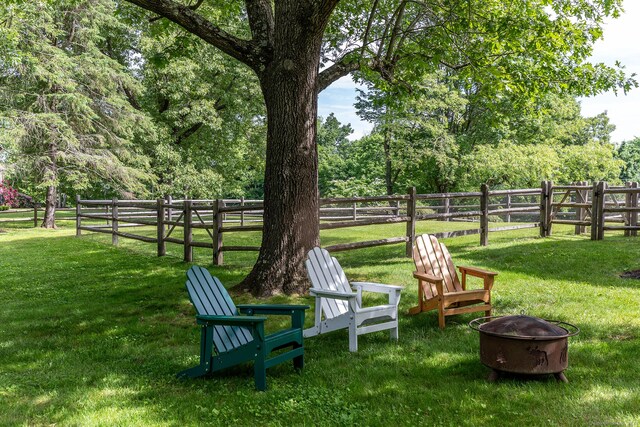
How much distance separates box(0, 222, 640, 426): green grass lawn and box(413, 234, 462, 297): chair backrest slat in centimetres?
43

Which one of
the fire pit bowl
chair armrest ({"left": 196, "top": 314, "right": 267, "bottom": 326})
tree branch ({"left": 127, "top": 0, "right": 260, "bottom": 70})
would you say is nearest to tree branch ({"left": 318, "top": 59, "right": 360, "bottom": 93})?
tree branch ({"left": 127, "top": 0, "right": 260, "bottom": 70})

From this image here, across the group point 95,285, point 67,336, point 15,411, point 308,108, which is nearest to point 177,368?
point 15,411

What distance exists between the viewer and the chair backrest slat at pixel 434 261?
5910 mm

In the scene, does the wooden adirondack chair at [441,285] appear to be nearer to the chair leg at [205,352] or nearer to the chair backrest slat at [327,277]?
the chair backrest slat at [327,277]

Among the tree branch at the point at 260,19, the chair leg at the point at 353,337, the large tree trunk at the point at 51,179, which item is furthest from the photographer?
the large tree trunk at the point at 51,179

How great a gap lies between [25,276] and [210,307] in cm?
701

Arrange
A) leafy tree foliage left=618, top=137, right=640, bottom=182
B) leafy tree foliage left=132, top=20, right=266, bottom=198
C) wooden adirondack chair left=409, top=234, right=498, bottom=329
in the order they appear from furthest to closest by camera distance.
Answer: leafy tree foliage left=618, top=137, right=640, bottom=182, leafy tree foliage left=132, top=20, right=266, bottom=198, wooden adirondack chair left=409, top=234, right=498, bottom=329

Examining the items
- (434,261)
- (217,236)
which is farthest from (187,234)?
(434,261)

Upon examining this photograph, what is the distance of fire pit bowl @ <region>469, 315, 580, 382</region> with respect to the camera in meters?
3.72

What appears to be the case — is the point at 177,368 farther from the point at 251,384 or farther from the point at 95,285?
the point at 95,285

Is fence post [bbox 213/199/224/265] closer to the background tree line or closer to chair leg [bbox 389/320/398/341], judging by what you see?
the background tree line

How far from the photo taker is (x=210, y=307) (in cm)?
454

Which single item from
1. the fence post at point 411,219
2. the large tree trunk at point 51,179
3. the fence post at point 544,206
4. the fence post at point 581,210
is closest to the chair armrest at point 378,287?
the fence post at point 411,219

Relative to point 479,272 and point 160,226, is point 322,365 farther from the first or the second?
point 160,226
